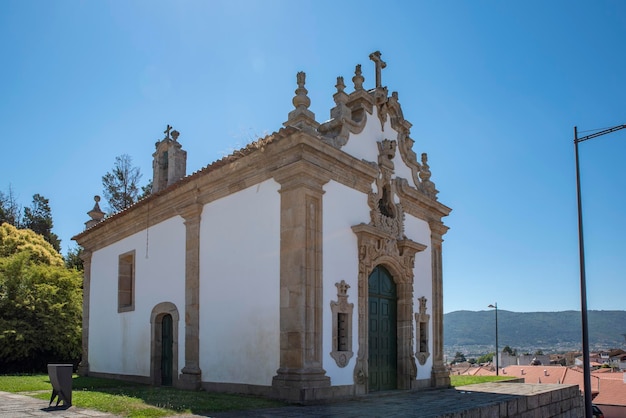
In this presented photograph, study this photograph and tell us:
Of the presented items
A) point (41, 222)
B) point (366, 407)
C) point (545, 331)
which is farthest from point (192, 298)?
point (545, 331)

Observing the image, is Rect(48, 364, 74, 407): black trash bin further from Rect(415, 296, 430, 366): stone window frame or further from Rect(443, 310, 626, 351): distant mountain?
Rect(443, 310, 626, 351): distant mountain

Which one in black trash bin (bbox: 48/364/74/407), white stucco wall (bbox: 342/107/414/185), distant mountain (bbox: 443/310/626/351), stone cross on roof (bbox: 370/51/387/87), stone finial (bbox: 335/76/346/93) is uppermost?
stone cross on roof (bbox: 370/51/387/87)

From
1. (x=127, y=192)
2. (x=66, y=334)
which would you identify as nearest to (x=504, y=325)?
(x=127, y=192)

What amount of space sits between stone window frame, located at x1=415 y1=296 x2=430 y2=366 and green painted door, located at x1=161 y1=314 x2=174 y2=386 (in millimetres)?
5979

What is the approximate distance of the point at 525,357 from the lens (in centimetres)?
6456

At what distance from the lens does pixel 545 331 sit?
18125 cm

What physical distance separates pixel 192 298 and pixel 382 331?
4.35 meters

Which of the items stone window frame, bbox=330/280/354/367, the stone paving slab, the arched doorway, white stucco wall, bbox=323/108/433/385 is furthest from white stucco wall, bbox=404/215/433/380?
the arched doorway

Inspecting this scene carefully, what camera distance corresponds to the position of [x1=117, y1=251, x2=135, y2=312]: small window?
1605 centimetres

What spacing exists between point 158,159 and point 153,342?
6587 mm

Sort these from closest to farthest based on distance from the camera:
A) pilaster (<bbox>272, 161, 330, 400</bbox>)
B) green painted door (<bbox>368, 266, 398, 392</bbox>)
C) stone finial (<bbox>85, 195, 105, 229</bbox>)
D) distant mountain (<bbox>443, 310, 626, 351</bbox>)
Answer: pilaster (<bbox>272, 161, 330, 400</bbox>)
green painted door (<bbox>368, 266, 398, 392</bbox>)
stone finial (<bbox>85, 195, 105, 229</bbox>)
distant mountain (<bbox>443, 310, 626, 351</bbox>)

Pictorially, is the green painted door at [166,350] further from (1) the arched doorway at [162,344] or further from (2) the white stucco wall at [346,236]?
(2) the white stucco wall at [346,236]

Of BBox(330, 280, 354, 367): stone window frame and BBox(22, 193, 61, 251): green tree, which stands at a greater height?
BBox(22, 193, 61, 251): green tree

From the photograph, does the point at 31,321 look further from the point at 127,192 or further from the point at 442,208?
the point at 127,192
